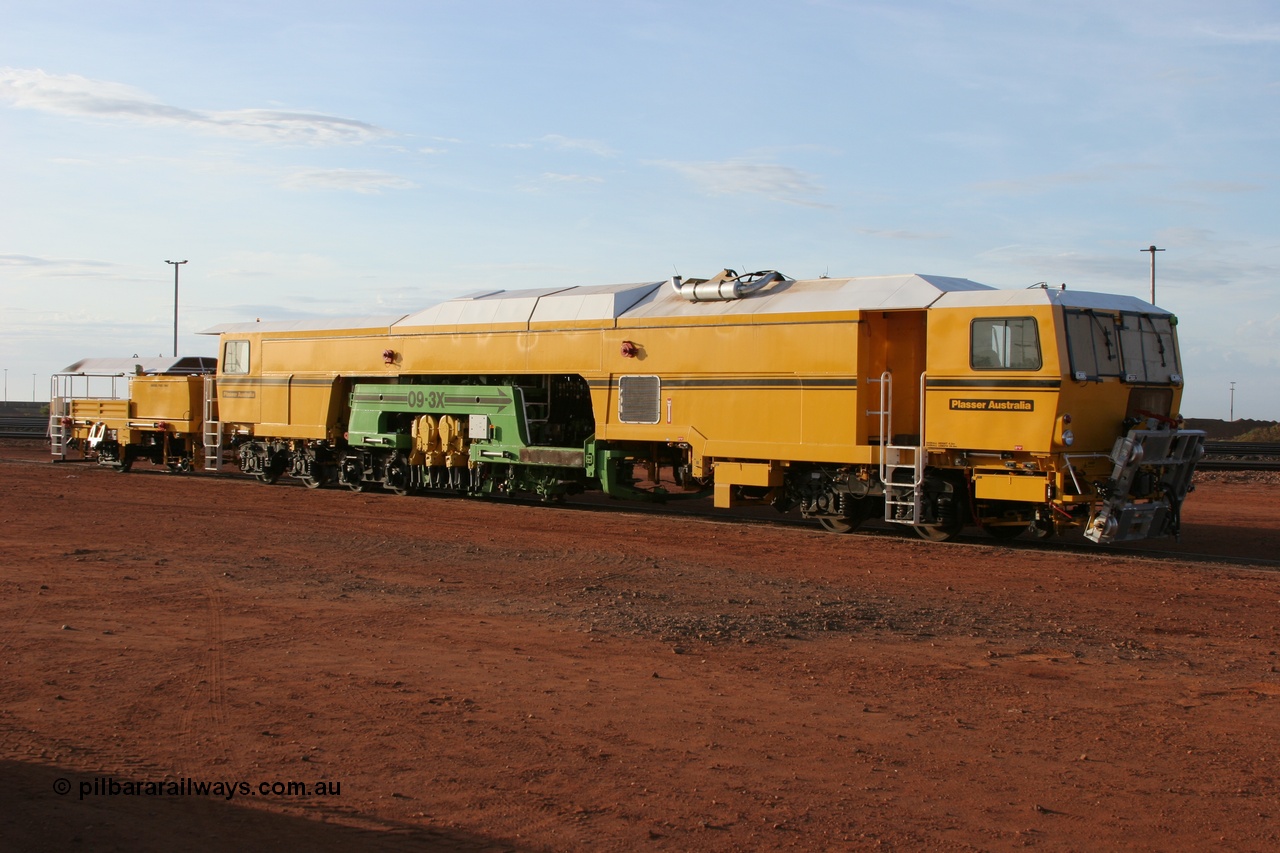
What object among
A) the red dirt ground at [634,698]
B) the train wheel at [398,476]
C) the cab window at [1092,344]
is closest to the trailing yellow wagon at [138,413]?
the train wheel at [398,476]

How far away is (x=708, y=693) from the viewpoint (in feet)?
27.1

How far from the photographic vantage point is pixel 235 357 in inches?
1070

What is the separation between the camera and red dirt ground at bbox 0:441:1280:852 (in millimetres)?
5898

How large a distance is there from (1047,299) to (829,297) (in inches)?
132

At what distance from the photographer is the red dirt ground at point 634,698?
590 centimetres

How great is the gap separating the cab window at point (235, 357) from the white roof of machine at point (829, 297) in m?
11.7

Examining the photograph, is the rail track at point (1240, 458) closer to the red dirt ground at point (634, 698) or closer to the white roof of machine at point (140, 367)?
the red dirt ground at point (634, 698)

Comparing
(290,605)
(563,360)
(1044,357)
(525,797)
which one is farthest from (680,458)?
(525,797)

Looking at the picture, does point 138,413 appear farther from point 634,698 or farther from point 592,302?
point 634,698

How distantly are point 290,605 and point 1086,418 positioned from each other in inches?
398

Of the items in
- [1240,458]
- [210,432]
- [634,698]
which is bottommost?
[634,698]

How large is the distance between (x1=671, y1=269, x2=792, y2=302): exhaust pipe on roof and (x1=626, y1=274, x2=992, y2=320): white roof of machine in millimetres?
88

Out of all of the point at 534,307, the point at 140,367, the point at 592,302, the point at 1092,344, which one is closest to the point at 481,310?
the point at 534,307

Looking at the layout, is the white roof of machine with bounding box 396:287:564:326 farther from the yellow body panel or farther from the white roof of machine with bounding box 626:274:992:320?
the yellow body panel
